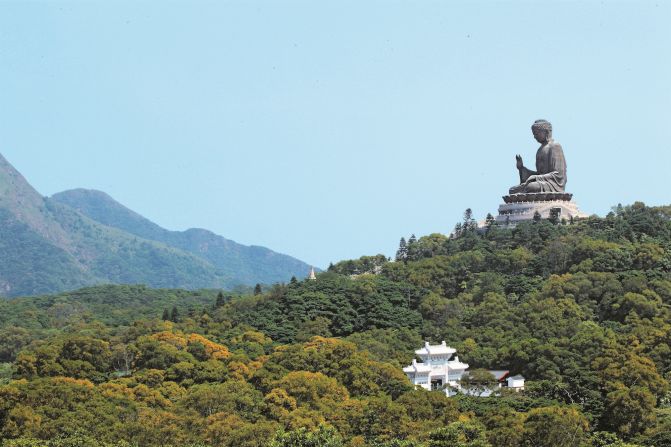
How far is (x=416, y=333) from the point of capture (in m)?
62.5

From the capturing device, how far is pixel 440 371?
2203 inches

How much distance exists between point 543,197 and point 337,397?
103 ft

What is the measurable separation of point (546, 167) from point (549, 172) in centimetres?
38

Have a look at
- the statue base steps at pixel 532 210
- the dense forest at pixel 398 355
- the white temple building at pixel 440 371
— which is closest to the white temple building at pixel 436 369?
the white temple building at pixel 440 371

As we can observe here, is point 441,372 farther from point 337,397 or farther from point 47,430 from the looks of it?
point 47,430

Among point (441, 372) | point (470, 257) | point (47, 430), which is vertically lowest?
point (47, 430)

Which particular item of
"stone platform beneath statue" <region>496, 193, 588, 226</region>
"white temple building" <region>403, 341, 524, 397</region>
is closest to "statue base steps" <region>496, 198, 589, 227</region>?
"stone platform beneath statue" <region>496, 193, 588, 226</region>

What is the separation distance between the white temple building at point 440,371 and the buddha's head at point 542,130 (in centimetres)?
2393

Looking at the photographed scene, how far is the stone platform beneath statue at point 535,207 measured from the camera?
77.2m

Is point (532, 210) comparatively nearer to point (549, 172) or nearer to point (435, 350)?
point (549, 172)

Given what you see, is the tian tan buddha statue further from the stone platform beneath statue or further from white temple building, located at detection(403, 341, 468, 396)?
white temple building, located at detection(403, 341, 468, 396)

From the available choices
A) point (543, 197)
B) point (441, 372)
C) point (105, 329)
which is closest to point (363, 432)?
point (441, 372)

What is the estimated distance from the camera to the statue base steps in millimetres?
77125

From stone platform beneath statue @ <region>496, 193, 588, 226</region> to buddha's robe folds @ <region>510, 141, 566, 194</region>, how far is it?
0.37m
